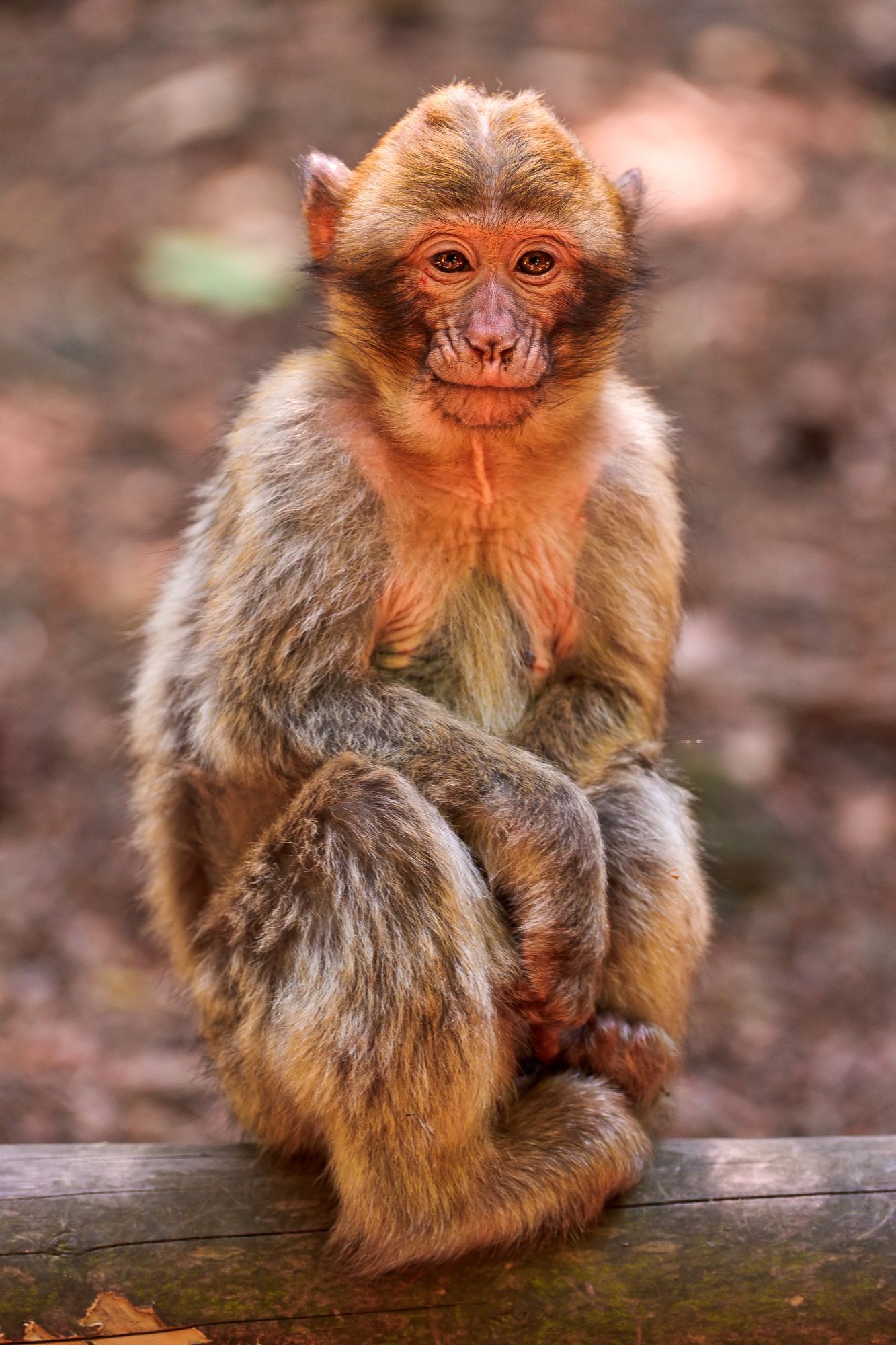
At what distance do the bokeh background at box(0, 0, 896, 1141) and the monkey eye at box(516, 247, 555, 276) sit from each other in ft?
3.16

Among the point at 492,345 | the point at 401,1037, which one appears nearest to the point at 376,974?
the point at 401,1037

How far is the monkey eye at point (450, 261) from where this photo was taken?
13.9 feet

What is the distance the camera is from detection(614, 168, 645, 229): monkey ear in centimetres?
476

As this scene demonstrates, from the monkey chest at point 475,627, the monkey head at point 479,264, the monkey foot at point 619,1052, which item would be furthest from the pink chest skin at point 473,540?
the monkey foot at point 619,1052

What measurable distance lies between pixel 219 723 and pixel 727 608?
5926mm

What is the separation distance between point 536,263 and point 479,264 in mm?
185

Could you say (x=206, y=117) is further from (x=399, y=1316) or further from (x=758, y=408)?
(x=399, y=1316)

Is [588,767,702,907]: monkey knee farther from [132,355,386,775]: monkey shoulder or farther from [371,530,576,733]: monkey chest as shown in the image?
[132,355,386,775]: monkey shoulder

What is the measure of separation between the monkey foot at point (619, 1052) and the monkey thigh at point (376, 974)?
322 millimetres

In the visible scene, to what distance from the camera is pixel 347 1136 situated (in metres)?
4.21

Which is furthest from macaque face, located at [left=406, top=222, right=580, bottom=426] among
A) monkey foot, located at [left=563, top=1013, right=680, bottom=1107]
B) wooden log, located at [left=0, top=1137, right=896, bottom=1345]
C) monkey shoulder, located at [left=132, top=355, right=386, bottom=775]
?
wooden log, located at [left=0, top=1137, right=896, bottom=1345]

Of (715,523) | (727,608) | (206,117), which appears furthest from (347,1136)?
(206,117)

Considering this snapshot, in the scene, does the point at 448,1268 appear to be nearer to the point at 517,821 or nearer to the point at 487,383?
the point at 517,821

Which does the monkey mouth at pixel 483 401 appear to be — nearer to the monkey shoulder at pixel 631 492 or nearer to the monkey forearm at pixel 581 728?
the monkey shoulder at pixel 631 492
